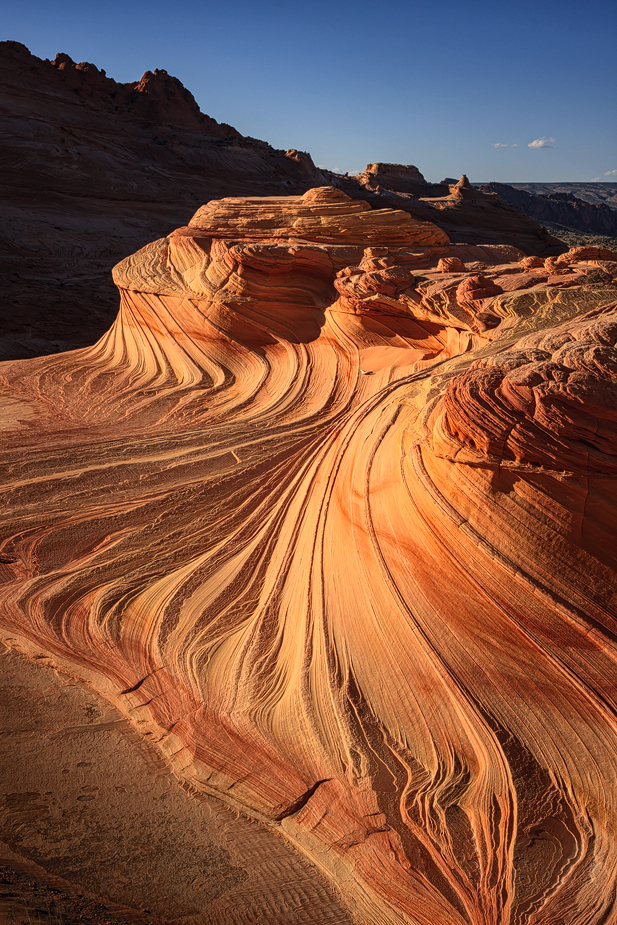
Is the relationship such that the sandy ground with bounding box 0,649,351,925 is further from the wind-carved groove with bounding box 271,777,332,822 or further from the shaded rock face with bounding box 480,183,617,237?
the shaded rock face with bounding box 480,183,617,237

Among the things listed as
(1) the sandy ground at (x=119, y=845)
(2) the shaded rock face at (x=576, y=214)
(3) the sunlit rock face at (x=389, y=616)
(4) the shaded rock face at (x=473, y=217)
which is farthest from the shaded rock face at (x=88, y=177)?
(2) the shaded rock face at (x=576, y=214)

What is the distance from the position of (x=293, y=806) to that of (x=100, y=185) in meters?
33.2

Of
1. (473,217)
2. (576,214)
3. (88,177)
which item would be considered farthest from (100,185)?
(576,214)

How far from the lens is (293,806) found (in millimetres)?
3535

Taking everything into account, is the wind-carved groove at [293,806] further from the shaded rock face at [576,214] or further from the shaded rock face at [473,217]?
the shaded rock face at [576,214]

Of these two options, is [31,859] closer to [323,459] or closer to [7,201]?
[323,459]

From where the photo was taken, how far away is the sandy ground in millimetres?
2863

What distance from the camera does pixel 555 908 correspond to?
3084mm

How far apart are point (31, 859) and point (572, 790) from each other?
9.80ft

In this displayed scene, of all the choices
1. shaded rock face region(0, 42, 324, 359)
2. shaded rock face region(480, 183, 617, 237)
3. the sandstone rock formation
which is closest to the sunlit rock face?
the sandstone rock formation

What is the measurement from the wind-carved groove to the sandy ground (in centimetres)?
12

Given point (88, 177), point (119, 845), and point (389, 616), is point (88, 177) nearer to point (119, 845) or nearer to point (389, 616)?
point (389, 616)

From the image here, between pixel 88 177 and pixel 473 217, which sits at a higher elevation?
pixel 473 217

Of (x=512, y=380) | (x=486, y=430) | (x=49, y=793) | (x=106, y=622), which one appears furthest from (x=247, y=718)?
(x=512, y=380)
